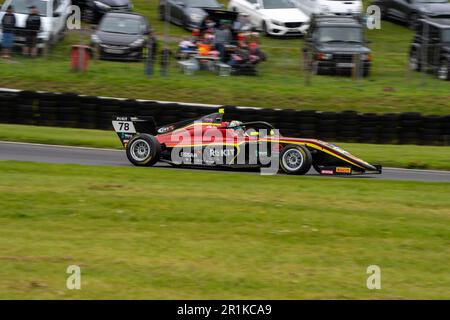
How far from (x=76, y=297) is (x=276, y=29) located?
746 inches

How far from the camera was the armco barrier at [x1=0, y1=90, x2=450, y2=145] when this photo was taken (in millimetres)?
18422

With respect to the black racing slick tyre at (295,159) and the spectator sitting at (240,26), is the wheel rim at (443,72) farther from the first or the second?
the black racing slick tyre at (295,159)

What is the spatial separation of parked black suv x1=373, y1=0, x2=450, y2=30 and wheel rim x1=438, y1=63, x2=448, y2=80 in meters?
3.53

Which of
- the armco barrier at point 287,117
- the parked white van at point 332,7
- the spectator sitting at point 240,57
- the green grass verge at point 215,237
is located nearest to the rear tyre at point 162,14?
the parked white van at point 332,7

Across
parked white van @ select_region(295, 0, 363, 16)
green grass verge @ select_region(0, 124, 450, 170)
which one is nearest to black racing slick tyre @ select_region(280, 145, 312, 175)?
green grass verge @ select_region(0, 124, 450, 170)

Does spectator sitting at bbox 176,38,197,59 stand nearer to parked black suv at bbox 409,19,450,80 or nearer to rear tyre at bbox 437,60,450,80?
parked black suv at bbox 409,19,450,80

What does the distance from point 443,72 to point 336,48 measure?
2691 mm

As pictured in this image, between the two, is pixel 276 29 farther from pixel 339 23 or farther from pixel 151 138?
pixel 151 138

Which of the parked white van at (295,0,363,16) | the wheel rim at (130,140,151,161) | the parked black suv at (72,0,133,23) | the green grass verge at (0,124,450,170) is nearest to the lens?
the wheel rim at (130,140,151,161)

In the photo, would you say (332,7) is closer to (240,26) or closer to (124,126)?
(240,26)

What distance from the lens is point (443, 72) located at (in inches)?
851

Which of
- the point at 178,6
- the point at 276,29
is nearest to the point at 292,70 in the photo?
the point at 276,29

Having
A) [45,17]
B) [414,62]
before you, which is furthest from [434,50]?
[45,17]

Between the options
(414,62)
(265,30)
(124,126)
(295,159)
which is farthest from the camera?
(265,30)
